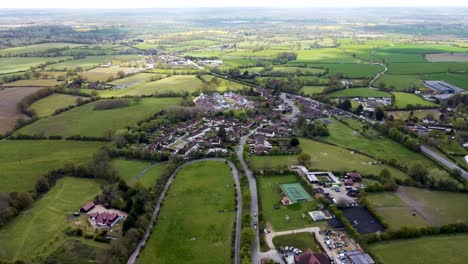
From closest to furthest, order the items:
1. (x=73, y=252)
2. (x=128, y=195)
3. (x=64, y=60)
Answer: (x=73, y=252) → (x=128, y=195) → (x=64, y=60)

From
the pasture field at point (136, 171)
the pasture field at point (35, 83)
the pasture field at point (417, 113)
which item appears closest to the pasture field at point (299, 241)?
the pasture field at point (136, 171)

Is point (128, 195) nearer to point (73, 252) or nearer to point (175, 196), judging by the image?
point (175, 196)

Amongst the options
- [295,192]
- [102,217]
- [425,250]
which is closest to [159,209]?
[102,217]

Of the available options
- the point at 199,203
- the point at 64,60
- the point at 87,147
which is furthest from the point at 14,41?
the point at 199,203

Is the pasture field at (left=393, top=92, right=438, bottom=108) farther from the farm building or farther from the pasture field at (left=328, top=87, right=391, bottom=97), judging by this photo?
the farm building

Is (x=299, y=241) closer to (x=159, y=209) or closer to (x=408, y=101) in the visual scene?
(x=159, y=209)

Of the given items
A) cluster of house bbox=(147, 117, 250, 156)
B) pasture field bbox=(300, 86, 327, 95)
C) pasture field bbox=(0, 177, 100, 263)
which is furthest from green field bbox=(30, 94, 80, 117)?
pasture field bbox=(300, 86, 327, 95)
